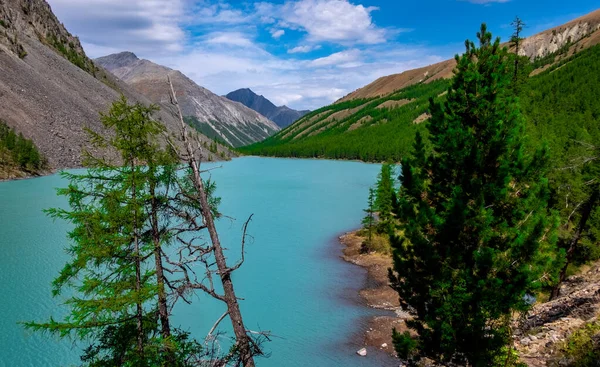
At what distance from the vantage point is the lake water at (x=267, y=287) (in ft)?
79.9

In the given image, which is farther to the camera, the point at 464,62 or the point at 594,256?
the point at 594,256

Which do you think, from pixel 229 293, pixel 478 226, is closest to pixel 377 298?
pixel 478 226

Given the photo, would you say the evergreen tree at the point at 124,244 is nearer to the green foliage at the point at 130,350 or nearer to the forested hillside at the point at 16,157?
the green foliage at the point at 130,350

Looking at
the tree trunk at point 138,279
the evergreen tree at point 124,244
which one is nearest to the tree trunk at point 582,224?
the evergreen tree at point 124,244

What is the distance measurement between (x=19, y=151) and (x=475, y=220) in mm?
110079

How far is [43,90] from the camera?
13088cm

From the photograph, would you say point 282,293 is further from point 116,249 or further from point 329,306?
point 116,249

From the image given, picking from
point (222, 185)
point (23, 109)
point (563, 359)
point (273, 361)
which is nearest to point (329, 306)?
point (273, 361)

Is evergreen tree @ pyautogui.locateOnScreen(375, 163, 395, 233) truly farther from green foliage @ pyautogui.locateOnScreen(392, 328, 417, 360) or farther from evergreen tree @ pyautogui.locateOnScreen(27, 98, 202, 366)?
evergreen tree @ pyautogui.locateOnScreen(27, 98, 202, 366)

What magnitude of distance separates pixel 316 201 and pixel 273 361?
58487mm

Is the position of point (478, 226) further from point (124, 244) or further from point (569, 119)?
point (569, 119)

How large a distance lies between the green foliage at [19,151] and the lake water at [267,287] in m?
26.5

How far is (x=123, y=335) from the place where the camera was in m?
11.2

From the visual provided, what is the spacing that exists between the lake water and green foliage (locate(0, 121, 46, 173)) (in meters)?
26.5
